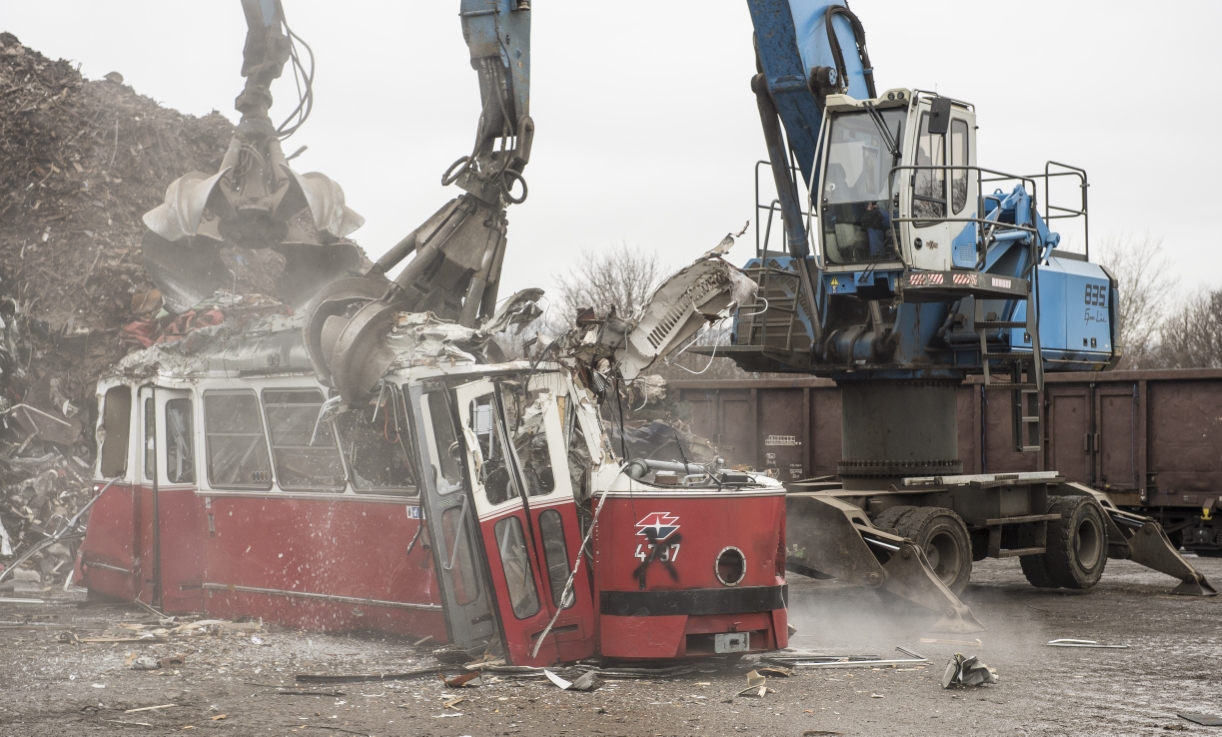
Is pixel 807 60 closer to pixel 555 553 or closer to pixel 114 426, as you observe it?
pixel 555 553

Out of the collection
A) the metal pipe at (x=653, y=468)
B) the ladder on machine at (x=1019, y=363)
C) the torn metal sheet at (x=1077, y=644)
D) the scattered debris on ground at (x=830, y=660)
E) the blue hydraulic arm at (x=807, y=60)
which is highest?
the blue hydraulic arm at (x=807, y=60)

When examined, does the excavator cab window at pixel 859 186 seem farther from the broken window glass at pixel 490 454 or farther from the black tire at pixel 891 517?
the broken window glass at pixel 490 454

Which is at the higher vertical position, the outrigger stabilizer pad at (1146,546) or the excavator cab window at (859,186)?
A: the excavator cab window at (859,186)

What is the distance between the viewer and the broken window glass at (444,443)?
7363mm

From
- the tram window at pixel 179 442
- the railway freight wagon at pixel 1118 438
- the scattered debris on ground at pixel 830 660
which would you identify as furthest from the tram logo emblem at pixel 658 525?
the railway freight wagon at pixel 1118 438

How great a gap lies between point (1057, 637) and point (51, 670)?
718cm

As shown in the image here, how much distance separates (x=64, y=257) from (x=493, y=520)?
406 inches

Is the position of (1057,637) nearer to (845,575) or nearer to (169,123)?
(845,575)

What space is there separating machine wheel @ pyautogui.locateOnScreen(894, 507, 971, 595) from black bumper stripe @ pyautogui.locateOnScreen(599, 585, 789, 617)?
11.3 ft

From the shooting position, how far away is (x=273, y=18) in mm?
10438

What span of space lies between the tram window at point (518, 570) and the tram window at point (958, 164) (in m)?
5.48

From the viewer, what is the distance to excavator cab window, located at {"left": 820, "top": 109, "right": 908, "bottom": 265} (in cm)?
1068

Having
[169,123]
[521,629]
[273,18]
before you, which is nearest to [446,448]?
[521,629]

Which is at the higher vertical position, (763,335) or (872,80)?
(872,80)
